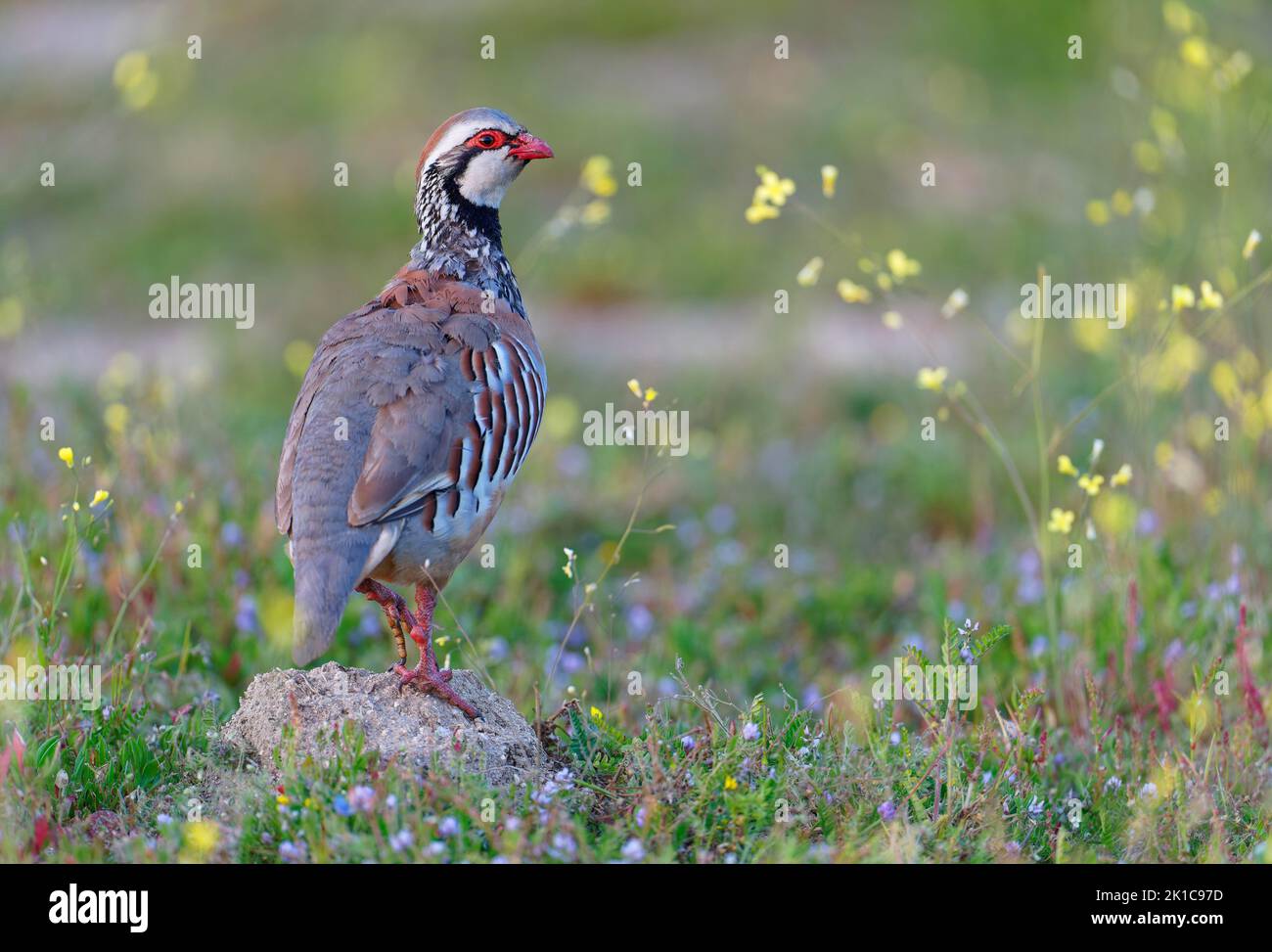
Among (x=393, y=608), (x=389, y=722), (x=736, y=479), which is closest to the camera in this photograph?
(x=389, y=722)

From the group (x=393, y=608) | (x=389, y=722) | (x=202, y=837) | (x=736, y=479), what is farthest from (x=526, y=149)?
(x=736, y=479)

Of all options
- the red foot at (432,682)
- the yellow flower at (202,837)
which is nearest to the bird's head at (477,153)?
the red foot at (432,682)

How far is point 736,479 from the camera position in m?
8.21

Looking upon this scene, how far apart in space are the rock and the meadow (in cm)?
10

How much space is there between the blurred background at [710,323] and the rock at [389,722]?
473 mm

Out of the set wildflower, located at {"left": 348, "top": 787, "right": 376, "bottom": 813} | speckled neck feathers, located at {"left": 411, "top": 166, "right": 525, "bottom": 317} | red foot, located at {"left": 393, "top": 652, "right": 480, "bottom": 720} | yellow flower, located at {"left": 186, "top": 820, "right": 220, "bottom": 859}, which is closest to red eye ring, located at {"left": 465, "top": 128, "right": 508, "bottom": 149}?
speckled neck feathers, located at {"left": 411, "top": 166, "right": 525, "bottom": 317}

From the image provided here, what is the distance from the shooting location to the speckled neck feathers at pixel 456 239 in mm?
4840

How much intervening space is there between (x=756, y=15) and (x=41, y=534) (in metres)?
16.3

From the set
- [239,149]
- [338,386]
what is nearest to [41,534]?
[338,386]

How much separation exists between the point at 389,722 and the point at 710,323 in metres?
7.86

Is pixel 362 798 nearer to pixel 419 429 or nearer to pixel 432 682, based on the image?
pixel 432 682

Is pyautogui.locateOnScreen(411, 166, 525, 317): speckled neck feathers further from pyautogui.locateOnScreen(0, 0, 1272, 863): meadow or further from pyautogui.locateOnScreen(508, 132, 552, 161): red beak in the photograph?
pyautogui.locateOnScreen(0, 0, 1272, 863): meadow

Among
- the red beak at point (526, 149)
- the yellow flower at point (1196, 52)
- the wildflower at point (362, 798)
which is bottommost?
the wildflower at point (362, 798)

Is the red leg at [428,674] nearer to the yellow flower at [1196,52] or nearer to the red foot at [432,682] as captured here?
the red foot at [432,682]
